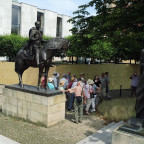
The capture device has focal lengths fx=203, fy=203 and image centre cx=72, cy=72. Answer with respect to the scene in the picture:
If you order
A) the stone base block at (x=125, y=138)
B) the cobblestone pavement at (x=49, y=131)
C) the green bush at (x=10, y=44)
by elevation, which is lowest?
the cobblestone pavement at (x=49, y=131)

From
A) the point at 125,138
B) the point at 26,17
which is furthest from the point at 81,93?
the point at 26,17

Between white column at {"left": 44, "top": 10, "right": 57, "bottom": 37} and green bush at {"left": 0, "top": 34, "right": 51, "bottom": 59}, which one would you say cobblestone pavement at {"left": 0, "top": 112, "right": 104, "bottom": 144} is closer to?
green bush at {"left": 0, "top": 34, "right": 51, "bottom": 59}

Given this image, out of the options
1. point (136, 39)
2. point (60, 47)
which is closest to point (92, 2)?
point (136, 39)

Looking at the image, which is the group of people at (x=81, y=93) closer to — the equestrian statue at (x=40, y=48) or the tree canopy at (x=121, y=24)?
the equestrian statue at (x=40, y=48)

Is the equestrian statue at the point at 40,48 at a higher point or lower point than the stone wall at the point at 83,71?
higher

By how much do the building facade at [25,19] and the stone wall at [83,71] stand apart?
1830 cm

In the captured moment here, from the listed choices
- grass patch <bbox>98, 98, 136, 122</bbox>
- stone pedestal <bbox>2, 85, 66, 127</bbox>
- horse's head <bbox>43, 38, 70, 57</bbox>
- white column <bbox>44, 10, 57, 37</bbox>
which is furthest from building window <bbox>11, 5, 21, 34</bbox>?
grass patch <bbox>98, 98, 136, 122</bbox>

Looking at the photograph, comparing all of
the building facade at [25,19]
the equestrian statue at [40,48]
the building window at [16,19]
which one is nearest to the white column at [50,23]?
the building facade at [25,19]

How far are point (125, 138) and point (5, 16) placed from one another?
115ft

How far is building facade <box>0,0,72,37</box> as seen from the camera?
3581cm

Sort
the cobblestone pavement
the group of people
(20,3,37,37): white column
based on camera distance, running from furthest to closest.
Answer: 1. (20,3,37,37): white column
2. the group of people
3. the cobblestone pavement

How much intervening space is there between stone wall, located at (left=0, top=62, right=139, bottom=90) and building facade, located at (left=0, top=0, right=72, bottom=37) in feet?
60.0

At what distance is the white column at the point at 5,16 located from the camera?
35375 millimetres

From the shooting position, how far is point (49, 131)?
7.68 meters
